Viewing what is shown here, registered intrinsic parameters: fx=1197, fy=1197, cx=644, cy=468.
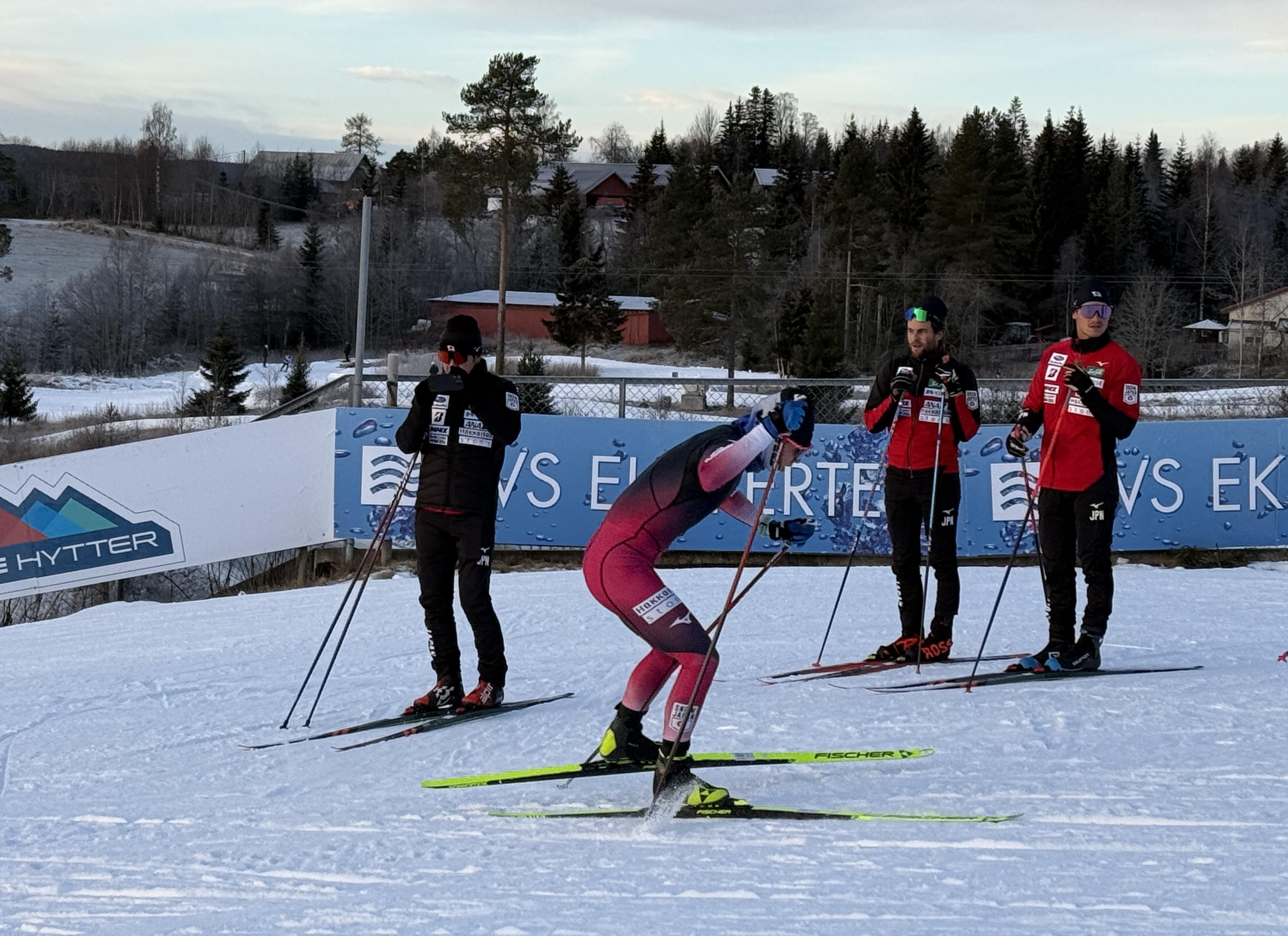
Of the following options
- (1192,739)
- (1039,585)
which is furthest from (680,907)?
(1039,585)

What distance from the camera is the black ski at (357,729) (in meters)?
5.48

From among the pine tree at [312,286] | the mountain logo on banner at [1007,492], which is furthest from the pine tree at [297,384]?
the pine tree at [312,286]

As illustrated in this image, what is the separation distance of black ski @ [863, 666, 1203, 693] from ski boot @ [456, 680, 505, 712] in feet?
6.10

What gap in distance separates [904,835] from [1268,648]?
3.88 metres

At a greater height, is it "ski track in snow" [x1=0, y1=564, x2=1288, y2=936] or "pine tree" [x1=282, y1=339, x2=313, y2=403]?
"pine tree" [x1=282, y1=339, x2=313, y2=403]

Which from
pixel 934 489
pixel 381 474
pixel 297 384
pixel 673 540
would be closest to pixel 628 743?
pixel 673 540

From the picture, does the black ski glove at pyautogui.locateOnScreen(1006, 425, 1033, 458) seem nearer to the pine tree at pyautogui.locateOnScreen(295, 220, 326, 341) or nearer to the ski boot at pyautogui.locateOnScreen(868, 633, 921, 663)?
the ski boot at pyautogui.locateOnScreen(868, 633, 921, 663)

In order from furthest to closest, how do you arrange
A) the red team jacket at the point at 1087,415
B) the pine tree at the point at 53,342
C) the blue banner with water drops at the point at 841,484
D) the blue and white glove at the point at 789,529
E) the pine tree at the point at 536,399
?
1. the pine tree at the point at 53,342
2. the pine tree at the point at 536,399
3. the blue banner with water drops at the point at 841,484
4. the red team jacket at the point at 1087,415
5. the blue and white glove at the point at 789,529

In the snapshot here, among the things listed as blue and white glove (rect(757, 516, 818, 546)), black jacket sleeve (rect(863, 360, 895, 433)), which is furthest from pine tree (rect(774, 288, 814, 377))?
blue and white glove (rect(757, 516, 818, 546))

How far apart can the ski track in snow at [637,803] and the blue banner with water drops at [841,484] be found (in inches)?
114

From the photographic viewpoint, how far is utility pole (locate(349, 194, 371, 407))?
10859 millimetres

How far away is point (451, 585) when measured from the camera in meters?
5.92

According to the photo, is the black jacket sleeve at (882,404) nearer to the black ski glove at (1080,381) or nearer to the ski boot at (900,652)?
the black ski glove at (1080,381)

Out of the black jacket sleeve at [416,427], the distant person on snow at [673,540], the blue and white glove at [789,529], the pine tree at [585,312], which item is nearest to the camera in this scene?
the distant person on snow at [673,540]
